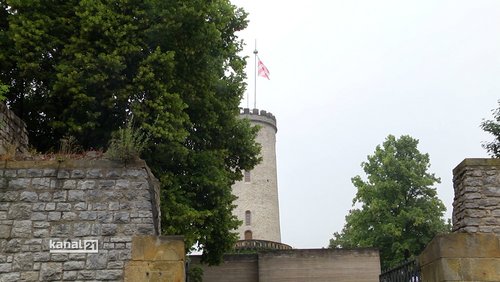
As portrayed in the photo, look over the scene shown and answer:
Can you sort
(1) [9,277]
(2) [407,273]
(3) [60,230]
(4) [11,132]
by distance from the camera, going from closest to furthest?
(1) [9,277], (3) [60,230], (2) [407,273], (4) [11,132]

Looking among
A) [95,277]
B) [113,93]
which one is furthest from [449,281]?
[113,93]

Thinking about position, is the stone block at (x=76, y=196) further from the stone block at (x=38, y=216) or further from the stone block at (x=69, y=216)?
the stone block at (x=38, y=216)

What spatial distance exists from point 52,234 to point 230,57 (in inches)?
441

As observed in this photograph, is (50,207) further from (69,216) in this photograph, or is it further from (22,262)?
(22,262)

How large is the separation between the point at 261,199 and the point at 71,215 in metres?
34.7

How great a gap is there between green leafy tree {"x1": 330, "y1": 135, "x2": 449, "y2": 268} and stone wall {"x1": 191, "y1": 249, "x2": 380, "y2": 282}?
6.79ft

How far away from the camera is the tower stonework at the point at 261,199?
138 ft

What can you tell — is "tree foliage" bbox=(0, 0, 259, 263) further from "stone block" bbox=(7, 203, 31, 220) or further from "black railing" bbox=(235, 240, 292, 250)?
"black railing" bbox=(235, 240, 292, 250)

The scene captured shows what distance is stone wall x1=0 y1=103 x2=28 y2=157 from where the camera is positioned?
34.0ft

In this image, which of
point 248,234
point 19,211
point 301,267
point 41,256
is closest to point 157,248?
point 41,256

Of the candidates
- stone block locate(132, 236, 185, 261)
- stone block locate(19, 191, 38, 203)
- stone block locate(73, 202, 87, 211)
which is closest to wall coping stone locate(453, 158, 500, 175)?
stone block locate(132, 236, 185, 261)

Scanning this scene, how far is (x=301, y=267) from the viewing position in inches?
1067

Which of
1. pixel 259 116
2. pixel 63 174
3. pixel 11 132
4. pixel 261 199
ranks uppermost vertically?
pixel 259 116

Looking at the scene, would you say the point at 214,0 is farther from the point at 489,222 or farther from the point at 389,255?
the point at 389,255
